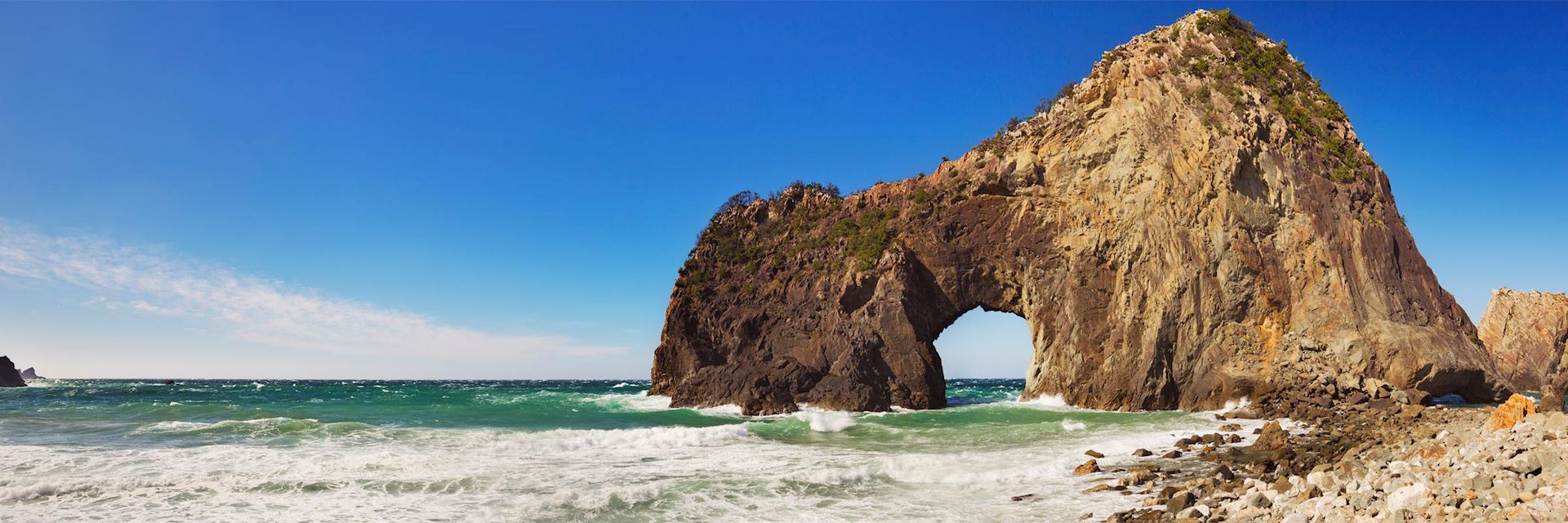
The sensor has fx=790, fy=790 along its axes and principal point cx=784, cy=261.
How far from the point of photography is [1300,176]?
30406mm

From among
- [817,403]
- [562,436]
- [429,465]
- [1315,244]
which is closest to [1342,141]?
[1315,244]

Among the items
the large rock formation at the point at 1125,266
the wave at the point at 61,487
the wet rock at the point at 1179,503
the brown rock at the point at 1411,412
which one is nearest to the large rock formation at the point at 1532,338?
the large rock formation at the point at 1125,266

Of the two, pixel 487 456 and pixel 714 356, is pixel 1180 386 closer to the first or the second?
pixel 714 356

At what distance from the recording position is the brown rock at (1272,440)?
15.6 metres

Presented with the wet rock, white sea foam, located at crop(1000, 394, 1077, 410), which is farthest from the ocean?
white sea foam, located at crop(1000, 394, 1077, 410)

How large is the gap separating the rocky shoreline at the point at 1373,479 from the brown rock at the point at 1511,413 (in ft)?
0.05

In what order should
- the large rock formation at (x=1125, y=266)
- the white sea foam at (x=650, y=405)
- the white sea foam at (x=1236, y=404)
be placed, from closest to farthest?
the white sea foam at (x=1236, y=404)
the large rock formation at (x=1125, y=266)
the white sea foam at (x=650, y=405)

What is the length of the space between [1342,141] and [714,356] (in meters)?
27.9

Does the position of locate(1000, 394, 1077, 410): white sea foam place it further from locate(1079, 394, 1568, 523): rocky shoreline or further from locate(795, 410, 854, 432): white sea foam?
locate(1079, 394, 1568, 523): rocky shoreline

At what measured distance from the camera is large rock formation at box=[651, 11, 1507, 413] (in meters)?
28.8

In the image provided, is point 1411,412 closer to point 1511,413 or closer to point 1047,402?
point 1047,402

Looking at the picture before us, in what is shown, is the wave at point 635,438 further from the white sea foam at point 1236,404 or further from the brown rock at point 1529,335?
the brown rock at point 1529,335

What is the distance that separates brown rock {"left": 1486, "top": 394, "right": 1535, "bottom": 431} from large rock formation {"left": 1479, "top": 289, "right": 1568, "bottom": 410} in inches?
1780

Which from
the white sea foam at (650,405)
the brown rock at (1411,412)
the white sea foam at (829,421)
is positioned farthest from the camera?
the white sea foam at (650,405)
